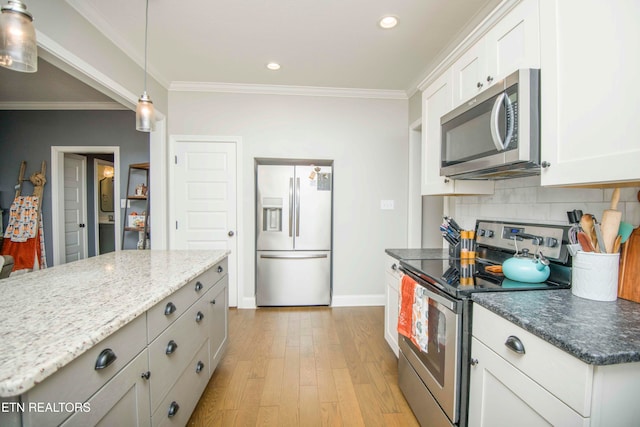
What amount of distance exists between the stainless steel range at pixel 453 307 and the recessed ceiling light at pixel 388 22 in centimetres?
166

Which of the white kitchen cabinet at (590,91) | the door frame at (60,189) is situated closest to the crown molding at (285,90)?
the door frame at (60,189)

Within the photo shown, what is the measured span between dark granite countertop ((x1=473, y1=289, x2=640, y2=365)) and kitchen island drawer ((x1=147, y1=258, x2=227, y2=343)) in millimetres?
1295

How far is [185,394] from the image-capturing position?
141 cm

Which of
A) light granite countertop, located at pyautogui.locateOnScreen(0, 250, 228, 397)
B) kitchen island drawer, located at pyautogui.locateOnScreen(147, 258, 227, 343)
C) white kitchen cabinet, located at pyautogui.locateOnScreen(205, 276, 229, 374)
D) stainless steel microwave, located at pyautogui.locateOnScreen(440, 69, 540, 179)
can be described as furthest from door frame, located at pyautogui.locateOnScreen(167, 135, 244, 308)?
stainless steel microwave, located at pyautogui.locateOnScreen(440, 69, 540, 179)

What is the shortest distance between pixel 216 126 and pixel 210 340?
246 centimetres

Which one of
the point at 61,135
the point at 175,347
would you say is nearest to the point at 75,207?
the point at 61,135

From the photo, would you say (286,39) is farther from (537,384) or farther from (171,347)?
(537,384)

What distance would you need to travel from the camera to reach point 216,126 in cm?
335

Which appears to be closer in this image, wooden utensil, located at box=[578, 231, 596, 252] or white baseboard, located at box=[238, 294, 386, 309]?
wooden utensil, located at box=[578, 231, 596, 252]

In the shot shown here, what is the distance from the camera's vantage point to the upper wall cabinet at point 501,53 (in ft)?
4.00

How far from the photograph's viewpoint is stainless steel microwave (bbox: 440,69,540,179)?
1181 millimetres

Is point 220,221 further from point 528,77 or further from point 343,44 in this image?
point 528,77

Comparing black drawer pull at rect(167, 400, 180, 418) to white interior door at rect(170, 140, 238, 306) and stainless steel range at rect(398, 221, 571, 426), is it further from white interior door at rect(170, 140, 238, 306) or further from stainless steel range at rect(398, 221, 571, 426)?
white interior door at rect(170, 140, 238, 306)

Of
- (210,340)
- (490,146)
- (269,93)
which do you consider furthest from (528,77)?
(269,93)
